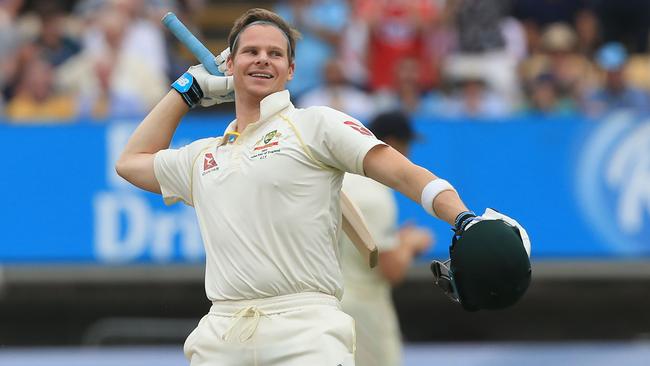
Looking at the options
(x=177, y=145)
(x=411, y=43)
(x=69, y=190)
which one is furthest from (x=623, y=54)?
(x=69, y=190)

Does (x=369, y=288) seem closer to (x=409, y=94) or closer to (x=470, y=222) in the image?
(x=470, y=222)

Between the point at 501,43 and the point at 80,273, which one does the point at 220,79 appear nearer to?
the point at 80,273

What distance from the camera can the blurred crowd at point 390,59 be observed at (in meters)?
13.3

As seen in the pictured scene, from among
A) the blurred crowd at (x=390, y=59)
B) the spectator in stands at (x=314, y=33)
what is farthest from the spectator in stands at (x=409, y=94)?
the spectator in stands at (x=314, y=33)

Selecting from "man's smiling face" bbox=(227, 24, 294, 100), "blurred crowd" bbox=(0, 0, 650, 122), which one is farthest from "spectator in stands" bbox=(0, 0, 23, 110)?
"man's smiling face" bbox=(227, 24, 294, 100)

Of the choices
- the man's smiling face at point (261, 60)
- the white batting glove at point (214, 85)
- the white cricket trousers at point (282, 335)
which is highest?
the white batting glove at point (214, 85)

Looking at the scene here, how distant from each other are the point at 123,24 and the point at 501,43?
3.77 metres

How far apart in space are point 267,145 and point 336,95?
310 inches

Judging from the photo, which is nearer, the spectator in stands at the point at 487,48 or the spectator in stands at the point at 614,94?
the spectator in stands at the point at 614,94

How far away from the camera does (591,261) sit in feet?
41.4

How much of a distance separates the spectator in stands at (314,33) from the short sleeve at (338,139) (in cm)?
823

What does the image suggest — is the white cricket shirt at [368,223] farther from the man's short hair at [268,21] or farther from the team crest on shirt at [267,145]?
the team crest on shirt at [267,145]

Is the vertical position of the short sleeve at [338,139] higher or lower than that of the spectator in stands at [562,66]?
lower

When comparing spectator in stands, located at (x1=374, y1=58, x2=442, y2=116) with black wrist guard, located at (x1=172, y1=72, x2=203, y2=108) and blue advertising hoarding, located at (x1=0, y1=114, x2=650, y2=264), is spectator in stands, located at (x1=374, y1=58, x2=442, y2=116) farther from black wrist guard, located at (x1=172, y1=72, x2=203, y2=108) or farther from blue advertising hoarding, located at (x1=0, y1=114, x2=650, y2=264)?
black wrist guard, located at (x1=172, y1=72, x2=203, y2=108)
